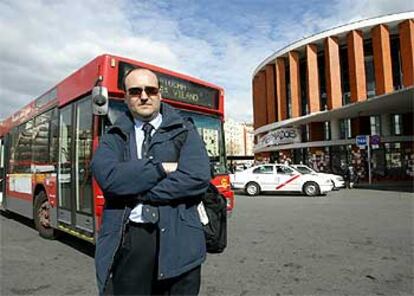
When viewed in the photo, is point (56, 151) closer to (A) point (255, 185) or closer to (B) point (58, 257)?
(B) point (58, 257)

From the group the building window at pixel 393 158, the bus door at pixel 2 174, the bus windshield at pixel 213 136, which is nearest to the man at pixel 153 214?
the bus windshield at pixel 213 136

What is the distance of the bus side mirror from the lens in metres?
5.61

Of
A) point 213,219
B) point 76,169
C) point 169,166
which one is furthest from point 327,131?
point 169,166

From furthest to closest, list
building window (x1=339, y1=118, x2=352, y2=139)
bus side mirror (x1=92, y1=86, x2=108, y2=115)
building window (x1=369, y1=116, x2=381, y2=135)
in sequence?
building window (x1=339, y1=118, x2=352, y2=139)
building window (x1=369, y1=116, x2=381, y2=135)
bus side mirror (x1=92, y1=86, x2=108, y2=115)

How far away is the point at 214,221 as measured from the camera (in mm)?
2383

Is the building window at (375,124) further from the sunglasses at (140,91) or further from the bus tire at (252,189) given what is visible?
the sunglasses at (140,91)

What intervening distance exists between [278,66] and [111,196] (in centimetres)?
4509

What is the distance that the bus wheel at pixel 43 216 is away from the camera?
8.40 m

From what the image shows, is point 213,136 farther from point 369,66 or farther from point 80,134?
point 369,66

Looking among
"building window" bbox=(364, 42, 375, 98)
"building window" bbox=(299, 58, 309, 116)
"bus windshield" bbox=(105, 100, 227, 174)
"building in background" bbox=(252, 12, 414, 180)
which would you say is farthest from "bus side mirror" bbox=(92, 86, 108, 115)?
"building window" bbox=(299, 58, 309, 116)

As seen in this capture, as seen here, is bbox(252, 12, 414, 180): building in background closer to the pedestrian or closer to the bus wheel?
the pedestrian

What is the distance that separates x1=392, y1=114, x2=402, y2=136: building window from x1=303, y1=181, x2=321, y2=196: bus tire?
1618 cm

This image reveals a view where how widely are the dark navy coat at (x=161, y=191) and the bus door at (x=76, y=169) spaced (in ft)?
13.0

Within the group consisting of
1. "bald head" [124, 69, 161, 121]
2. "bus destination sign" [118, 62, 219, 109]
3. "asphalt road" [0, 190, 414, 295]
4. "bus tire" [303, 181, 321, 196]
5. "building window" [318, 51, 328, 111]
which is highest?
"building window" [318, 51, 328, 111]
